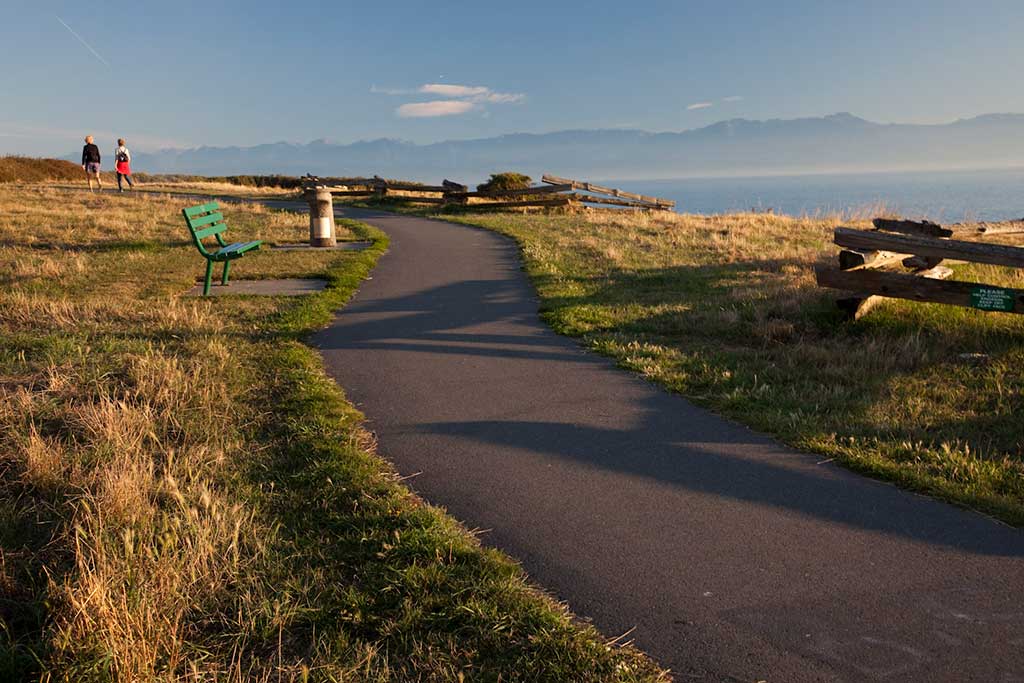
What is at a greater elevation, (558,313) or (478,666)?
(558,313)

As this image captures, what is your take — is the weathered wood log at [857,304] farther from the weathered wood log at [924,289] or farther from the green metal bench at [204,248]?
the green metal bench at [204,248]

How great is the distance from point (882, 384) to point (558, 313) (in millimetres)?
4069

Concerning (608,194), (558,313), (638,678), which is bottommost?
(638,678)

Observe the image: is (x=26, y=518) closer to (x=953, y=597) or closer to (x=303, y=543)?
(x=303, y=543)

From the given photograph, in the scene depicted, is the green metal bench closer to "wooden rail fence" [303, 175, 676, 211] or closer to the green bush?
"wooden rail fence" [303, 175, 676, 211]

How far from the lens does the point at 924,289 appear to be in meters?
8.47

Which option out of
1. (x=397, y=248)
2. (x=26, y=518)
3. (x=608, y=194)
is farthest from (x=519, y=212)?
(x=26, y=518)

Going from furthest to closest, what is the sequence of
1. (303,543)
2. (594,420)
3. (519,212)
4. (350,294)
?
1. (519,212)
2. (350,294)
3. (594,420)
4. (303,543)

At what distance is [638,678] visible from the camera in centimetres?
319

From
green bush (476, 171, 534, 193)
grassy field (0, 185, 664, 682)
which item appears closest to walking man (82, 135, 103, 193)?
green bush (476, 171, 534, 193)

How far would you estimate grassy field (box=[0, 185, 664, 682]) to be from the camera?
3311mm

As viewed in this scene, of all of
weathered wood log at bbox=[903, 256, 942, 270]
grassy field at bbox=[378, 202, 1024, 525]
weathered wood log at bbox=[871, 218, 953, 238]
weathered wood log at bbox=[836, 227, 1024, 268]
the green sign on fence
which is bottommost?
grassy field at bbox=[378, 202, 1024, 525]

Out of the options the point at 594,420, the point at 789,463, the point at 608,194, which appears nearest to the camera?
the point at 789,463

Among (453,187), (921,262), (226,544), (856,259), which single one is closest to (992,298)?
(856,259)
